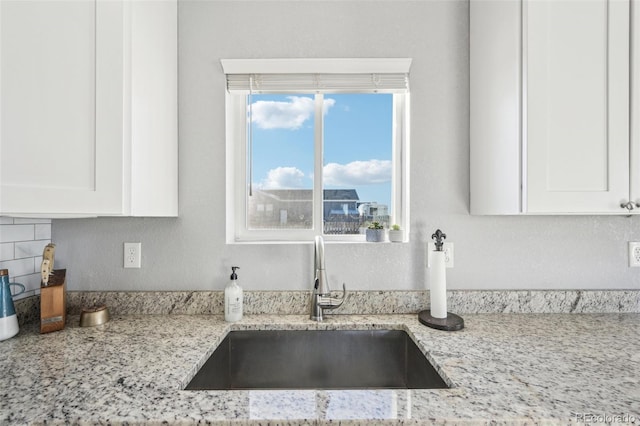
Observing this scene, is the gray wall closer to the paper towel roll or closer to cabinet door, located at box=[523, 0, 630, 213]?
the paper towel roll

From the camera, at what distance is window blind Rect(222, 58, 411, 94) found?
1442 millimetres

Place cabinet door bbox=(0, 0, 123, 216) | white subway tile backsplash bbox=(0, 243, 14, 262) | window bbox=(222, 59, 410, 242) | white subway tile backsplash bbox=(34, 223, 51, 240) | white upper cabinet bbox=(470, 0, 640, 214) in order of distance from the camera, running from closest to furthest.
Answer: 1. cabinet door bbox=(0, 0, 123, 216)
2. white upper cabinet bbox=(470, 0, 640, 214)
3. white subway tile backsplash bbox=(0, 243, 14, 262)
4. white subway tile backsplash bbox=(34, 223, 51, 240)
5. window bbox=(222, 59, 410, 242)

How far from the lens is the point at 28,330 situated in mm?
1225

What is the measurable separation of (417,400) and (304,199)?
1.03m

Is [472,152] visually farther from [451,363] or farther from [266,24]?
[266,24]

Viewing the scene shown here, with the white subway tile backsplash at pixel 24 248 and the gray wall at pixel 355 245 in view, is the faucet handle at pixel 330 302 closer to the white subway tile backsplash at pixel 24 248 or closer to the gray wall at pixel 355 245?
the gray wall at pixel 355 245

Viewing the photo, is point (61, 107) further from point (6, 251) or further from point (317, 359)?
point (317, 359)

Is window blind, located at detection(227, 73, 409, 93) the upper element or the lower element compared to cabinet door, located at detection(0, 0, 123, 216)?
upper

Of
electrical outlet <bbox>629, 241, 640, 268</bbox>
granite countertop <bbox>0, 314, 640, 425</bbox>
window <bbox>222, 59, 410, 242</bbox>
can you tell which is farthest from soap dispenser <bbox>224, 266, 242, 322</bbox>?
electrical outlet <bbox>629, 241, 640, 268</bbox>

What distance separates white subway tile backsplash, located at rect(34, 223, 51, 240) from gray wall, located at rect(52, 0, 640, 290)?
39 millimetres

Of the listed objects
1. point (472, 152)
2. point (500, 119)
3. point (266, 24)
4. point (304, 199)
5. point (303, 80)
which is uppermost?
point (266, 24)

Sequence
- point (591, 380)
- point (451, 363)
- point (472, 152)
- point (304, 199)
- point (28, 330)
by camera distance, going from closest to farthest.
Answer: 1. point (591, 380)
2. point (451, 363)
3. point (28, 330)
4. point (472, 152)
5. point (304, 199)

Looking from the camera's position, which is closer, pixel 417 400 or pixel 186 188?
pixel 417 400

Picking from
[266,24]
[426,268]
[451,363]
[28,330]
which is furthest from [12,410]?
[266,24]
